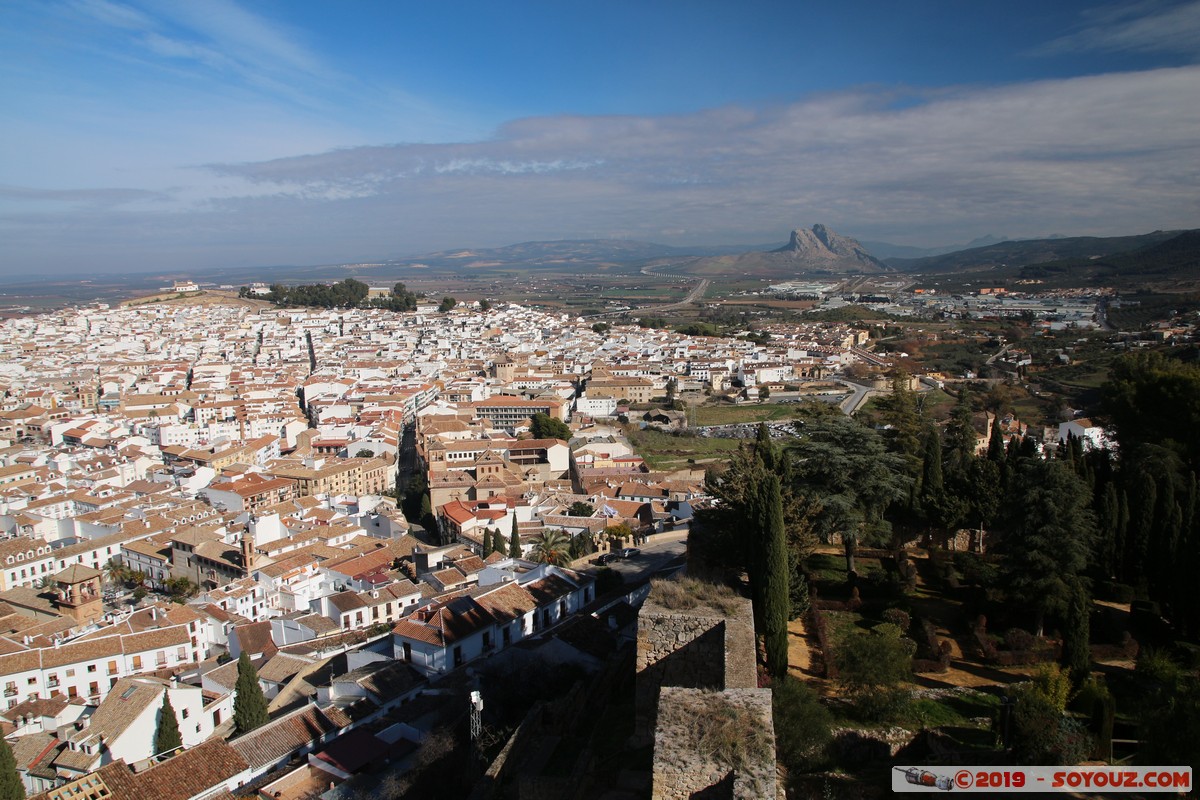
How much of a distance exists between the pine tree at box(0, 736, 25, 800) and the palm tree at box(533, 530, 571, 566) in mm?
10616

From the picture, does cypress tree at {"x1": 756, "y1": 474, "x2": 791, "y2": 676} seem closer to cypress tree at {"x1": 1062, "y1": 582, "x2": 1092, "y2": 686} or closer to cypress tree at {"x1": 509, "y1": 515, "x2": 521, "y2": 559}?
cypress tree at {"x1": 1062, "y1": 582, "x2": 1092, "y2": 686}

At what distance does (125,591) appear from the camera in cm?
2422

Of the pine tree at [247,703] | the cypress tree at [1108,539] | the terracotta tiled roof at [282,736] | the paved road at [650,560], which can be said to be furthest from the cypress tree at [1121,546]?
the pine tree at [247,703]

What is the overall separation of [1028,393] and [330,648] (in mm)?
38432

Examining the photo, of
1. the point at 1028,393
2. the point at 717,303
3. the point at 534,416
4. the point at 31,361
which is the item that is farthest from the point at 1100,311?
the point at 31,361

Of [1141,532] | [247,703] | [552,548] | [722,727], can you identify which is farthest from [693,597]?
[552,548]

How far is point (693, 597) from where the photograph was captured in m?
7.89

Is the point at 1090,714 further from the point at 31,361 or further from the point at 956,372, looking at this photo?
the point at 31,361

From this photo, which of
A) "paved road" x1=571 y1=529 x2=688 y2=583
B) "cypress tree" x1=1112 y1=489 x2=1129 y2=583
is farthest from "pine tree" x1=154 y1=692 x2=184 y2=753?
"cypress tree" x1=1112 y1=489 x2=1129 y2=583

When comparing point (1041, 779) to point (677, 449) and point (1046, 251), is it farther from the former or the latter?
point (1046, 251)

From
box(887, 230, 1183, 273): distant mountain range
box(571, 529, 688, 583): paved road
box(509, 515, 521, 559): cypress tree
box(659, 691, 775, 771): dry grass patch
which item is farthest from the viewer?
box(887, 230, 1183, 273): distant mountain range

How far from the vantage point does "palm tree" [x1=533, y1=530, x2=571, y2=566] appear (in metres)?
21.1

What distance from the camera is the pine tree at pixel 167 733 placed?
14.4m

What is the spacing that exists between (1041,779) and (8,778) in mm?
12717
